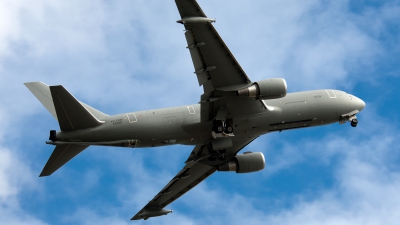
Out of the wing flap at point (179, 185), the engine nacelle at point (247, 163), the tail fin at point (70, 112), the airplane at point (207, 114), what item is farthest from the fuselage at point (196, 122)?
the wing flap at point (179, 185)

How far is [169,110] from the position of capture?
54.8m

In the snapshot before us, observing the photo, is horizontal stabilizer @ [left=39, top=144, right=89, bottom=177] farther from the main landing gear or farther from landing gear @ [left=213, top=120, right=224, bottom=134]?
the main landing gear

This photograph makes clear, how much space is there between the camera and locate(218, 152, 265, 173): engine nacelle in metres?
61.6

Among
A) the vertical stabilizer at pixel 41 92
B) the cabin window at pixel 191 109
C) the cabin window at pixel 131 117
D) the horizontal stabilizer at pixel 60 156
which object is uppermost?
the vertical stabilizer at pixel 41 92

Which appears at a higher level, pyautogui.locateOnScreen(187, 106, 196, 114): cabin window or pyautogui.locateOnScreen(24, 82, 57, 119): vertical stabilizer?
pyautogui.locateOnScreen(24, 82, 57, 119): vertical stabilizer

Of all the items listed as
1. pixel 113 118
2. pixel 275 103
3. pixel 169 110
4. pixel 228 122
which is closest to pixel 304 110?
pixel 275 103

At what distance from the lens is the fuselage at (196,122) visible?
52.8 metres

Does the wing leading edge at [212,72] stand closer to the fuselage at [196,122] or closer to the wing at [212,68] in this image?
the wing at [212,68]

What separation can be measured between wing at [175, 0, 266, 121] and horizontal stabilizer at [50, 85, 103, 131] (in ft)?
28.3

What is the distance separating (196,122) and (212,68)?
599 cm

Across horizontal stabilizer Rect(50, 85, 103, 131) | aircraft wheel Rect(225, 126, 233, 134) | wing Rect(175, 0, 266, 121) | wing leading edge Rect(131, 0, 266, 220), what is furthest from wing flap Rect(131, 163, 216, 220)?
horizontal stabilizer Rect(50, 85, 103, 131)

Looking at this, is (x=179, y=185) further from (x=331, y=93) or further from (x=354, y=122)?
(x=354, y=122)

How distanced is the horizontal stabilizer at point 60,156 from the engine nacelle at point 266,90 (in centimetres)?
1334

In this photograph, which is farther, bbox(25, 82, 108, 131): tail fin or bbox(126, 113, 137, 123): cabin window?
bbox(126, 113, 137, 123): cabin window
